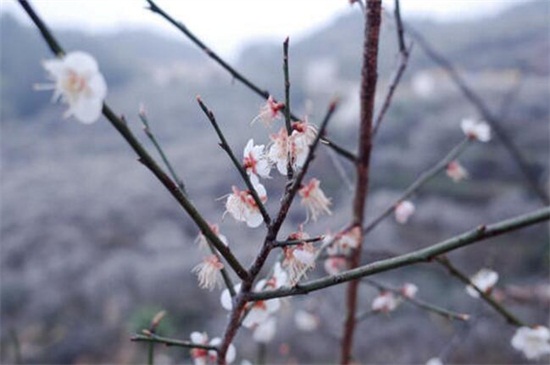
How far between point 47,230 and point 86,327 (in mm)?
1735

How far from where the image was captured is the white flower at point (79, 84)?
0.31 metres

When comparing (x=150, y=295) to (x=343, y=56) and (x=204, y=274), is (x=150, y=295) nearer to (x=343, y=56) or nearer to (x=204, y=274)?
(x=204, y=274)

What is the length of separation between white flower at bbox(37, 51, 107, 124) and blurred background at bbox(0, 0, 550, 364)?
0.28 meters

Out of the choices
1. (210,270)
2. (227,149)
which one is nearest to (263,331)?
(210,270)

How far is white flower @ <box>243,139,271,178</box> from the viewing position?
1.43ft

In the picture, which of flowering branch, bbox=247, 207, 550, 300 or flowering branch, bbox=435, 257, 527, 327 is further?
flowering branch, bbox=435, 257, 527, 327

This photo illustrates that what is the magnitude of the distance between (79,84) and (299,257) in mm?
203

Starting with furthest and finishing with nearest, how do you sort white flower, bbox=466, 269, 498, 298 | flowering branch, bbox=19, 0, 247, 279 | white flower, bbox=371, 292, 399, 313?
1. white flower, bbox=371, 292, 399, 313
2. white flower, bbox=466, 269, 498, 298
3. flowering branch, bbox=19, 0, 247, 279

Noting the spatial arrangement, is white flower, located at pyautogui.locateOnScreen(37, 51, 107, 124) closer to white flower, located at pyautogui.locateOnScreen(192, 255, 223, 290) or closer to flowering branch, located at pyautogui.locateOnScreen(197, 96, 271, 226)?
flowering branch, located at pyautogui.locateOnScreen(197, 96, 271, 226)

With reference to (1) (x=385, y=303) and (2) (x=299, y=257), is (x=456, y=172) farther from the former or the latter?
(2) (x=299, y=257)

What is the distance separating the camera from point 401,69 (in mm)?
715

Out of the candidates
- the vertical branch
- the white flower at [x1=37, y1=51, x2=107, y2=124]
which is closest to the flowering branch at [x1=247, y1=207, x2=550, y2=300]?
the white flower at [x1=37, y1=51, x2=107, y2=124]

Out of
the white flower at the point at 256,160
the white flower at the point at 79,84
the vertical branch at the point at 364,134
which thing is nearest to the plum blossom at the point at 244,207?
the white flower at the point at 256,160

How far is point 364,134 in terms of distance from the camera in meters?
0.69
